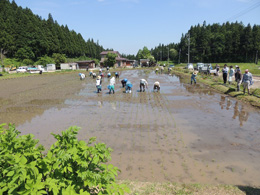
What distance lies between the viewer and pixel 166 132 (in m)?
7.10

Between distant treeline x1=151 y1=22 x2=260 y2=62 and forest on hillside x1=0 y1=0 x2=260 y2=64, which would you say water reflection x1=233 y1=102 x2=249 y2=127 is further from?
distant treeline x1=151 y1=22 x2=260 y2=62

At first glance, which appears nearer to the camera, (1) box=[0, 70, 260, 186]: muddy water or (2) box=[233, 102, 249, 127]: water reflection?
(1) box=[0, 70, 260, 186]: muddy water

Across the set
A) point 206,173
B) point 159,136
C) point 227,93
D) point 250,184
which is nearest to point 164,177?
point 206,173

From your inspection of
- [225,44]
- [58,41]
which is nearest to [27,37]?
[58,41]

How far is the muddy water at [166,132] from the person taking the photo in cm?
466

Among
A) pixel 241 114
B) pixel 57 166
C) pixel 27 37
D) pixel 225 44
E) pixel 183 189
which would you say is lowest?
pixel 183 189

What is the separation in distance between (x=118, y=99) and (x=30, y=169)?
11226mm

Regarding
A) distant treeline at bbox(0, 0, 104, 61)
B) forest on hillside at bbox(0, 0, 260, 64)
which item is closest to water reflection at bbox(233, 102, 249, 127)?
forest on hillside at bbox(0, 0, 260, 64)

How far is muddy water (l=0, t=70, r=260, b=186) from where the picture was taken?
4656 mm

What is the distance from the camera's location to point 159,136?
22.1 ft

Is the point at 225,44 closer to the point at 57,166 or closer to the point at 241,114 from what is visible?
the point at 241,114

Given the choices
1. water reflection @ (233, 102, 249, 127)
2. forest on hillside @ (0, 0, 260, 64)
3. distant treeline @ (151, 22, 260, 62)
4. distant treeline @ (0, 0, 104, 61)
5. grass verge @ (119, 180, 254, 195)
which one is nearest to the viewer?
grass verge @ (119, 180, 254, 195)

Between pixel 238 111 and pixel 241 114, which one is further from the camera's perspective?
pixel 238 111

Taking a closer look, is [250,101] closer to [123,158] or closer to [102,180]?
[123,158]
